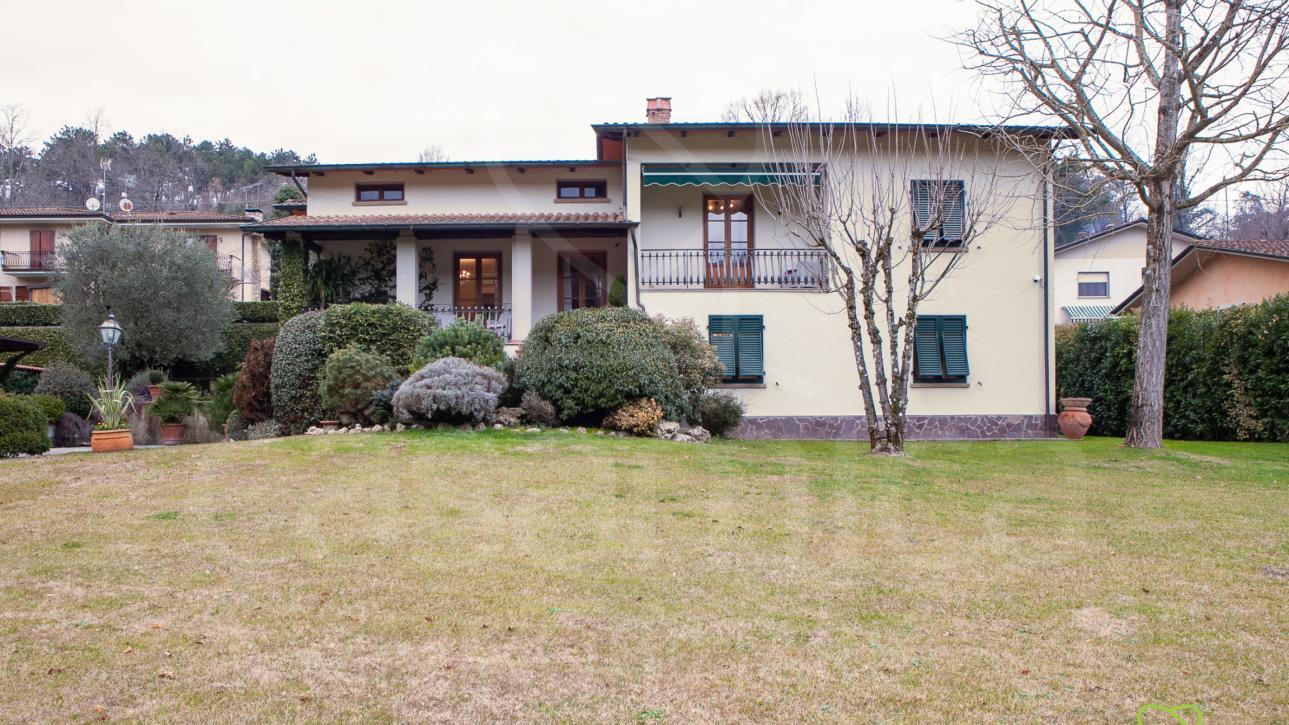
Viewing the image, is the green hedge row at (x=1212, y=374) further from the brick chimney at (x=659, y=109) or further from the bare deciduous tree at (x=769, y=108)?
the brick chimney at (x=659, y=109)

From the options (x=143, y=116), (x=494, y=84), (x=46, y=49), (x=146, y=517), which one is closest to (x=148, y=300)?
(x=46, y=49)

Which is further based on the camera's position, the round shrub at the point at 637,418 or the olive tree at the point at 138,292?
the olive tree at the point at 138,292

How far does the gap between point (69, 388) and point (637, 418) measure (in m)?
15.8

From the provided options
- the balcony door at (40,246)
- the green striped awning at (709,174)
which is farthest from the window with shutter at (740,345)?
the balcony door at (40,246)

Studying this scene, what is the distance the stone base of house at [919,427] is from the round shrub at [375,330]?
6.91m

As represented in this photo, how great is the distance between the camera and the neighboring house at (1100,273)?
34188 mm

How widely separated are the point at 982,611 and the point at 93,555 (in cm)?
622

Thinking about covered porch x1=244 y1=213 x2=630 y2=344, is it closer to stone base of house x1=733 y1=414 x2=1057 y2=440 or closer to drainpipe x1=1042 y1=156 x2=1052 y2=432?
stone base of house x1=733 y1=414 x2=1057 y2=440

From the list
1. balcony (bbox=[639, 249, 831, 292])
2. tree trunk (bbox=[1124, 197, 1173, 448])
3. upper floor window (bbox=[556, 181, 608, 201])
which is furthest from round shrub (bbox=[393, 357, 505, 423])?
tree trunk (bbox=[1124, 197, 1173, 448])

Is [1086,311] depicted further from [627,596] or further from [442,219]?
[627,596]

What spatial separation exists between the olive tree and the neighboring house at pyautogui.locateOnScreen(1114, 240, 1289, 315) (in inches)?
1048

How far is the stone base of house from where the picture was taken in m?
17.6

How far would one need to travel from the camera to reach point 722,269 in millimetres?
18703

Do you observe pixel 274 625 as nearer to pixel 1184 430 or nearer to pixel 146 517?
pixel 146 517
